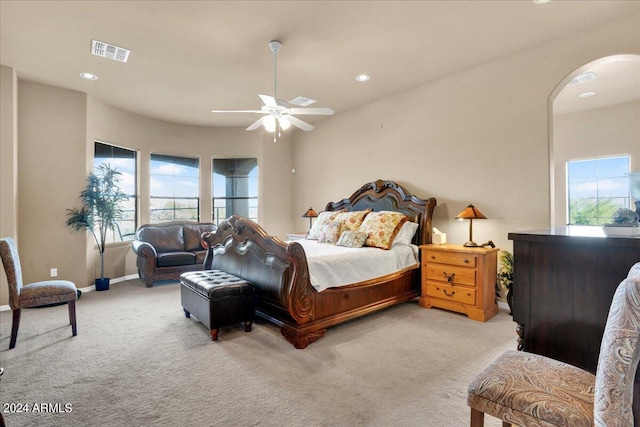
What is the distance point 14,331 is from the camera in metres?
2.86

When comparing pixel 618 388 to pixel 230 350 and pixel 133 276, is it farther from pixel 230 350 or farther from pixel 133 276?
pixel 133 276

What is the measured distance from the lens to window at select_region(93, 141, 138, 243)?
5.56m

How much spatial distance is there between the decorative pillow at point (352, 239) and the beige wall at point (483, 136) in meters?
1.27

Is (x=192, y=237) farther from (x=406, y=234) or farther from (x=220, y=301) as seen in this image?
(x=406, y=234)

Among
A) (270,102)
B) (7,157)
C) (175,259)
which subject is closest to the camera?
(270,102)

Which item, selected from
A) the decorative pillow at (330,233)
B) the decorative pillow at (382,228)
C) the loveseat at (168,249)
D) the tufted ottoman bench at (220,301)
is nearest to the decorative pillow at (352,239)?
the decorative pillow at (382,228)

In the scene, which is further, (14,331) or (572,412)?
(14,331)

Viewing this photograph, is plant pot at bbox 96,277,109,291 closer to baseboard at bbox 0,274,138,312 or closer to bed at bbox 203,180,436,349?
baseboard at bbox 0,274,138,312

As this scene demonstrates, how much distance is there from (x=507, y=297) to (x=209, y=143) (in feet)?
20.5

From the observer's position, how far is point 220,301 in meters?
2.99

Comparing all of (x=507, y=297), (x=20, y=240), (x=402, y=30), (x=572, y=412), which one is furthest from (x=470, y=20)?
(x=20, y=240)

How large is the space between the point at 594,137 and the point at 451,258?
4558 mm

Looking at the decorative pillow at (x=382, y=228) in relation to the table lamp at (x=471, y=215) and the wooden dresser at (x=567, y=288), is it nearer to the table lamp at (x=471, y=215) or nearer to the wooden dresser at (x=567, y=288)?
the table lamp at (x=471, y=215)

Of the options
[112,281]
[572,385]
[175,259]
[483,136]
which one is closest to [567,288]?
[572,385]
